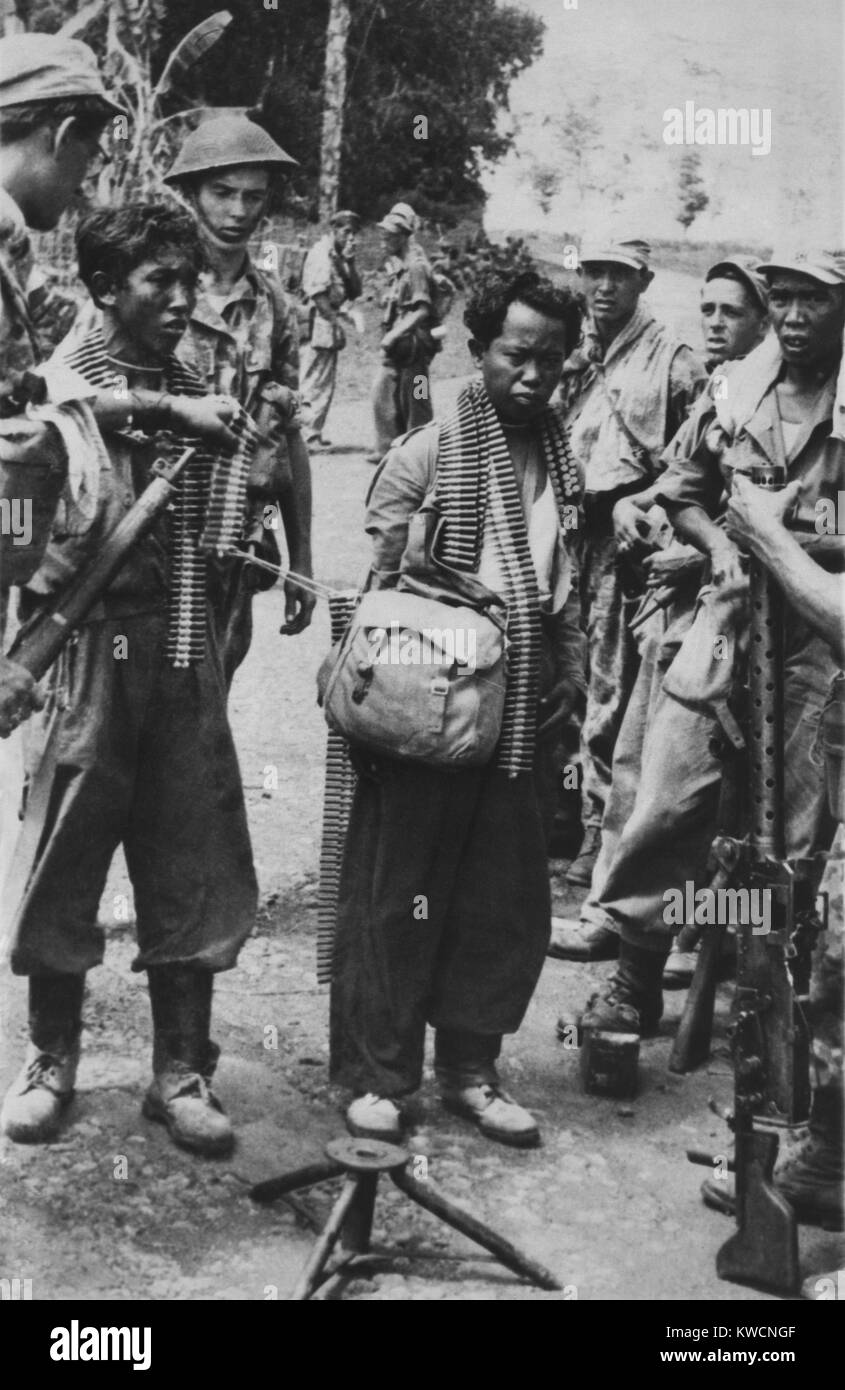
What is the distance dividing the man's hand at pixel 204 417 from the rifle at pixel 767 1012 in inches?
55.6

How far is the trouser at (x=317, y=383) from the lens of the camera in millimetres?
7732

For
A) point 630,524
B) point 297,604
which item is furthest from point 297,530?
point 630,524

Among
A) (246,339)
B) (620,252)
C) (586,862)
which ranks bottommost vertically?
(586,862)

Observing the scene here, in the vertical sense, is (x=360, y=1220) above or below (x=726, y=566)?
below

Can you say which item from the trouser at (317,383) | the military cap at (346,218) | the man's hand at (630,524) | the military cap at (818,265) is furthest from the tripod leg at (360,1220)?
the trouser at (317,383)

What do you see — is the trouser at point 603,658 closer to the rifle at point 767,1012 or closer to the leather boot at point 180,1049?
the rifle at point 767,1012

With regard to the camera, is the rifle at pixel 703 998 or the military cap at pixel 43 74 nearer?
the military cap at pixel 43 74

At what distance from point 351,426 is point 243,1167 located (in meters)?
4.67

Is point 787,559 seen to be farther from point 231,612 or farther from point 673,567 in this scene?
point 231,612

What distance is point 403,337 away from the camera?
818 cm

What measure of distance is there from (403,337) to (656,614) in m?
2.42

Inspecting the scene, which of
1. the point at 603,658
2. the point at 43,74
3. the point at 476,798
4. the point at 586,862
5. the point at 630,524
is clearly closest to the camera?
the point at 43,74

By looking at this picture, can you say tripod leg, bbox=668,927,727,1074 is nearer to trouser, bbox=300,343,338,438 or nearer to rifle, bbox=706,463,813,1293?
rifle, bbox=706,463,813,1293

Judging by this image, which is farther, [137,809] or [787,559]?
[137,809]
